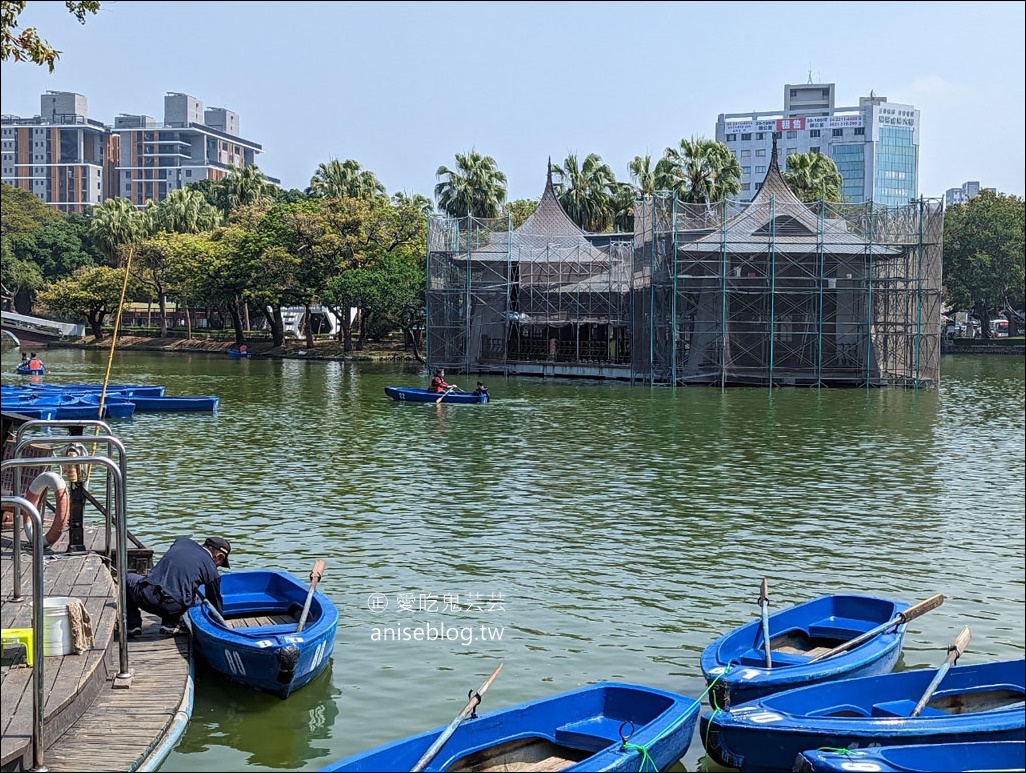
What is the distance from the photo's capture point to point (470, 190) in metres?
72.8

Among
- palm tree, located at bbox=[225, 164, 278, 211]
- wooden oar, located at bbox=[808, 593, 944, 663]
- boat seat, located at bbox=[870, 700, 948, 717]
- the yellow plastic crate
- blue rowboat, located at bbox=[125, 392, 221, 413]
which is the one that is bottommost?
boat seat, located at bbox=[870, 700, 948, 717]

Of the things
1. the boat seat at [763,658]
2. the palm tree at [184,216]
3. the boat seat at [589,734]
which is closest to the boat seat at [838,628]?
the boat seat at [763,658]

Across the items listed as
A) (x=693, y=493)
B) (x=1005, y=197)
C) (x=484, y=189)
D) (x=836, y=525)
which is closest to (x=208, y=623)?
(x=836, y=525)

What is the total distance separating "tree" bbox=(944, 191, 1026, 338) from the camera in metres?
83.8

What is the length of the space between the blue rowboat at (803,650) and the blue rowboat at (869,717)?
376 mm

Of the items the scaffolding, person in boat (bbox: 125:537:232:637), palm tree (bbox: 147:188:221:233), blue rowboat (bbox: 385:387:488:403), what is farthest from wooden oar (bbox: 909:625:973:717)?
palm tree (bbox: 147:188:221:233)

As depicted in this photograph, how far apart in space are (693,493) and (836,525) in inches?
144

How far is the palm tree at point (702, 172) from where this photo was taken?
2542 inches

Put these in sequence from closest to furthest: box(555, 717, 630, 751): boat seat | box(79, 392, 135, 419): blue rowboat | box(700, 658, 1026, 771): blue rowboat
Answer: box(700, 658, 1026, 771): blue rowboat → box(555, 717, 630, 751): boat seat → box(79, 392, 135, 419): blue rowboat

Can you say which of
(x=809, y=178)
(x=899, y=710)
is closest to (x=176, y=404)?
(x=899, y=710)

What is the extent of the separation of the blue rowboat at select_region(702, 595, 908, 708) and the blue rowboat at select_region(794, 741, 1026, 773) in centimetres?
172

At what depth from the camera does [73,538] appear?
14.3 m

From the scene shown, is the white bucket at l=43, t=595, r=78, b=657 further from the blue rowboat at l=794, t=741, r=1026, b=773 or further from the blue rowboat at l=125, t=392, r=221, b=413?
the blue rowboat at l=125, t=392, r=221, b=413

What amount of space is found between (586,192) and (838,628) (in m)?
63.6
